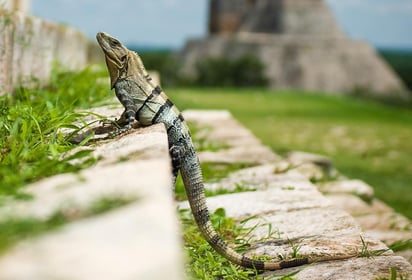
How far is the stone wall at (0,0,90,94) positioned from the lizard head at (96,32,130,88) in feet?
4.27

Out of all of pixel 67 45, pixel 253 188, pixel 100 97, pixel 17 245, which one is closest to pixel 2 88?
pixel 100 97

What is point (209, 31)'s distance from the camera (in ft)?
93.1

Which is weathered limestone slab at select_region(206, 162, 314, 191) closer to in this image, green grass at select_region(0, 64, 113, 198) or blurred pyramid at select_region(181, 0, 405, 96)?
green grass at select_region(0, 64, 113, 198)

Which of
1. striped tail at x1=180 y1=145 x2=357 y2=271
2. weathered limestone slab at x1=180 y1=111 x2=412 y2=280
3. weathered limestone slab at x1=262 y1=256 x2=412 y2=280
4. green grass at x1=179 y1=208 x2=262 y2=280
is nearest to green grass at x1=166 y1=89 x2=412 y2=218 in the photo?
weathered limestone slab at x1=180 y1=111 x2=412 y2=280

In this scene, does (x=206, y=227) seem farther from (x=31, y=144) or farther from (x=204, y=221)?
(x=31, y=144)

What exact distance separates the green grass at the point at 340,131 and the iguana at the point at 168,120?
132 inches

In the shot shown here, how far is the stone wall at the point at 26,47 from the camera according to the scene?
4.22m

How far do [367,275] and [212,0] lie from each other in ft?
87.2

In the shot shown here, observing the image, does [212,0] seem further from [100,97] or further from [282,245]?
[282,245]

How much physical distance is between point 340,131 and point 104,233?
31.0 ft

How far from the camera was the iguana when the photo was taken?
2469 millimetres

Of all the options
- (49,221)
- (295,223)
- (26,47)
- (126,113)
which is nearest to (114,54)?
(126,113)

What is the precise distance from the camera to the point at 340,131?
10.5 m

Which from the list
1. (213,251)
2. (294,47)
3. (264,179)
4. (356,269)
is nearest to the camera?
(356,269)
